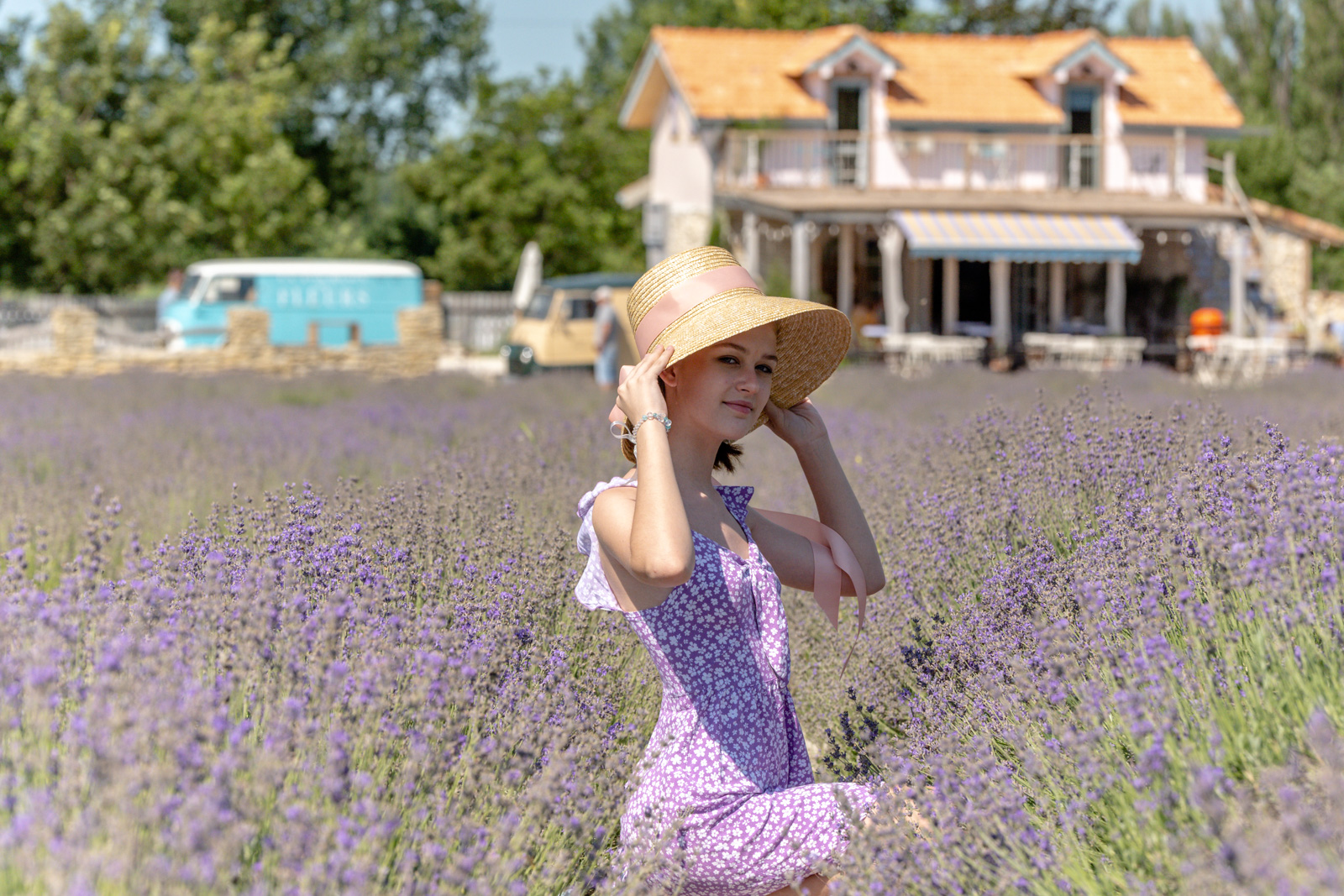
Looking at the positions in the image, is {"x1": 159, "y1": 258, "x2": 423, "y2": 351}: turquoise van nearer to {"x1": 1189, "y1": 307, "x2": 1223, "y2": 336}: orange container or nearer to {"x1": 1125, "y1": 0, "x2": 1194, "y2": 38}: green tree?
{"x1": 1189, "y1": 307, "x2": 1223, "y2": 336}: orange container

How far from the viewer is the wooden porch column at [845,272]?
2441 centimetres

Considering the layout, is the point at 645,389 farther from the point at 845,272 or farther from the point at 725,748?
the point at 845,272

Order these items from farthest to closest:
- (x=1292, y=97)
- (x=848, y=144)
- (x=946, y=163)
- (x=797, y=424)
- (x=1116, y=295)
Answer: (x=1292, y=97) → (x=1116, y=295) → (x=848, y=144) → (x=946, y=163) → (x=797, y=424)

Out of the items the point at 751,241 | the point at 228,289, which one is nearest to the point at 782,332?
the point at 751,241

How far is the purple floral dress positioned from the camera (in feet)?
7.82

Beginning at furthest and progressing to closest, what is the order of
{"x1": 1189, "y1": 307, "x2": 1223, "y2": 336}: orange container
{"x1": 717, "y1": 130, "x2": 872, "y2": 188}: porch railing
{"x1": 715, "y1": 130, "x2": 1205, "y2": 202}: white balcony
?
{"x1": 715, "y1": 130, "x2": 1205, "y2": 202}: white balcony
{"x1": 717, "y1": 130, "x2": 872, "y2": 188}: porch railing
{"x1": 1189, "y1": 307, "x2": 1223, "y2": 336}: orange container

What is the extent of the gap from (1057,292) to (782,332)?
2441cm

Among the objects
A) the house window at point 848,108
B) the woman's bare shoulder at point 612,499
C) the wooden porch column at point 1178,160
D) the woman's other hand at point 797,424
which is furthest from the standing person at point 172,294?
the woman's bare shoulder at point 612,499

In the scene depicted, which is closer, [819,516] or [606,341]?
[819,516]

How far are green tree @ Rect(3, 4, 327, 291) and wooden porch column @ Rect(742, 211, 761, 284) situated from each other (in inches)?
585

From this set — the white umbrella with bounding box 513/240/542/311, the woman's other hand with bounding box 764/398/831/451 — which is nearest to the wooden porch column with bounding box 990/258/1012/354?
the white umbrella with bounding box 513/240/542/311

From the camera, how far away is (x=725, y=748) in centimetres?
247

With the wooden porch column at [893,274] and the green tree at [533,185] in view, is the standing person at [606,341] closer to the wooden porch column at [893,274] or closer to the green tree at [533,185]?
the wooden porch column at [893,274]

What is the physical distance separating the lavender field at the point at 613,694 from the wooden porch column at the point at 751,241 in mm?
18354
